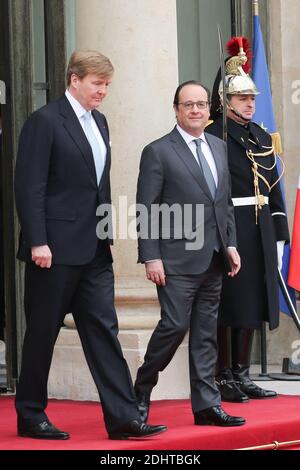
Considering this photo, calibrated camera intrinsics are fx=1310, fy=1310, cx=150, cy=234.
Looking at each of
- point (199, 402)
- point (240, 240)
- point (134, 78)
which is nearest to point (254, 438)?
point (199, 402)

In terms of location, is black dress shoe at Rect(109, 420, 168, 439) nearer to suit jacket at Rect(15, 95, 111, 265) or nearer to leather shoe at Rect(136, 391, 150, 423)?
leather shoe at Rect(136, 391, 150, 423)

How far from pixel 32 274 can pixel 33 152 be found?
0.55m

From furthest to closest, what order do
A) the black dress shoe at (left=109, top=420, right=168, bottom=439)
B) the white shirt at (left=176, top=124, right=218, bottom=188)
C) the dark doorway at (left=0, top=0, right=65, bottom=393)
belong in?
1. the dark doorway at (left=0, top=0, right=65, bottom=393)
2. the white shirt at (left=176, top=124, right=218, bottom=188)
3. the black dress shoe at (left=109, top=420, right=168, bottom=439)

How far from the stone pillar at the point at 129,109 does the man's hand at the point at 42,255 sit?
1860 millimetres

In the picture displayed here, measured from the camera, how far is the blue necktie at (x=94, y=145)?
5.94 metres

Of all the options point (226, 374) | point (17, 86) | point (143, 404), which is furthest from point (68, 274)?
point (17, 86)

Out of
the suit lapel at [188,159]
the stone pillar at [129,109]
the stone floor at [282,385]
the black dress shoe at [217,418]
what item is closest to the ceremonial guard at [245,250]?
the stone pillar at [129,109]

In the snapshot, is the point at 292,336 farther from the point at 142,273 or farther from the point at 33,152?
the point at 33,152

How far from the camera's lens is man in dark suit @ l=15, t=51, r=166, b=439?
5.80 meters

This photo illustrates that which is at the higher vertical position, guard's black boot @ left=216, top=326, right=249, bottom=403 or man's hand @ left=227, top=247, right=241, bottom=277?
man's hand @ left=227, top=247, right=241, bottom=277

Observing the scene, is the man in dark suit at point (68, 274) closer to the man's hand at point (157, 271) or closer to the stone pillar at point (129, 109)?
the man's hand at point (157, 271)

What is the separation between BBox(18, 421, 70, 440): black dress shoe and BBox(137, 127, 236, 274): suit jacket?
3.11 feet

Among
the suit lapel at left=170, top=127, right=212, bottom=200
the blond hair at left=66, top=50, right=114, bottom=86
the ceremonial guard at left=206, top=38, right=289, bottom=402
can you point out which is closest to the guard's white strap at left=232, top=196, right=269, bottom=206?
the ceremonial guard at left=206, top=38, right=289, bottom=402

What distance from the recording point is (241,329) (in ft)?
24.8
